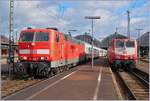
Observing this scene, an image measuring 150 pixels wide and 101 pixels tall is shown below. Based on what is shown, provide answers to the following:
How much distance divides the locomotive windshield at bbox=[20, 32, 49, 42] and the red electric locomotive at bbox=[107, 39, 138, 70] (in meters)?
13.3

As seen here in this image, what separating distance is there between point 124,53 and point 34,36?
1386 centimetres

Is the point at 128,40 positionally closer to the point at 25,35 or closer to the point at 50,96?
the point at 25,35

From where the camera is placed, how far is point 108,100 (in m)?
13.4

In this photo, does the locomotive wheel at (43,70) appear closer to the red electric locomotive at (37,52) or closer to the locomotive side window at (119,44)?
the red electric locomotive at (37,52)

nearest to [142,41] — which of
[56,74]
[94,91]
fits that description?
[56,74]

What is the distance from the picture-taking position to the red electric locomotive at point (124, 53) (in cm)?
3472

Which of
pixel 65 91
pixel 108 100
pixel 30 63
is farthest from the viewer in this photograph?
pixel 30 63

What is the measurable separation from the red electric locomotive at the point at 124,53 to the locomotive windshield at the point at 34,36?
13.3 metres

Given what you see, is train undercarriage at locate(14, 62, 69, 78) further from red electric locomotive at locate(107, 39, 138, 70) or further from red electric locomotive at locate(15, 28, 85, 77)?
red electric locomotive at locate(107, 39, 138, 70)

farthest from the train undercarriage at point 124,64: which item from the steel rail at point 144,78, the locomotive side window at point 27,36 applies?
the locomotive side window at point 27,36

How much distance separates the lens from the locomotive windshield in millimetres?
23234

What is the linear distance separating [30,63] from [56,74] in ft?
12.6

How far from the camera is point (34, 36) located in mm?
23266

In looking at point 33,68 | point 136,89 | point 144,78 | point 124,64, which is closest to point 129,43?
point 124,64
